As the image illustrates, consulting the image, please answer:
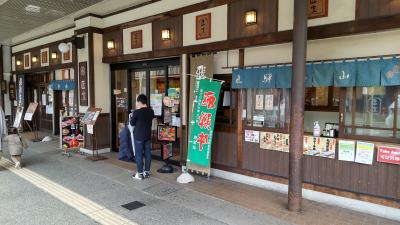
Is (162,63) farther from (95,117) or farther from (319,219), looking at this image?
(319,219)

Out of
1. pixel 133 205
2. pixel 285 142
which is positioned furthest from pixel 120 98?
pixel 285 142

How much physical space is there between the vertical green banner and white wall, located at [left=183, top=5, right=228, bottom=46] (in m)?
1.03

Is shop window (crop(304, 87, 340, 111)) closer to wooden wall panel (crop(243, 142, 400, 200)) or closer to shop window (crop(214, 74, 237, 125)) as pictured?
wooden wall panel (crop(243, 142, 400, 200))

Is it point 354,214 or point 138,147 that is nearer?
point 354,214

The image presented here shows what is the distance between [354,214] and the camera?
469cm

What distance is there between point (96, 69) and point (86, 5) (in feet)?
6.72

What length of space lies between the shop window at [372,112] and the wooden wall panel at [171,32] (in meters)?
4.22

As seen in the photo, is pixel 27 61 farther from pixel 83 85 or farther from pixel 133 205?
pixel 133 205

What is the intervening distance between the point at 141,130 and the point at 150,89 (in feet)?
7.72

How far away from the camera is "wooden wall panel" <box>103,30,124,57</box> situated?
8844mm

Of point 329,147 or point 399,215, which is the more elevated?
point 329,147

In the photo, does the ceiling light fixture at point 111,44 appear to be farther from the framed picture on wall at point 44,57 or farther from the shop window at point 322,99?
the shop window at point 322,99

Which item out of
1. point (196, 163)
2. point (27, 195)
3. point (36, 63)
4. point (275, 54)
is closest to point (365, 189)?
point (275, 54)

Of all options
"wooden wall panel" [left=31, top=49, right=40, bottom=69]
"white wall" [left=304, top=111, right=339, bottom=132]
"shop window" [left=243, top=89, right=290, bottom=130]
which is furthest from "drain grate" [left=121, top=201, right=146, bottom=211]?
"wooden wall panel" [left=31, top=49, right=40, bottom=69]
